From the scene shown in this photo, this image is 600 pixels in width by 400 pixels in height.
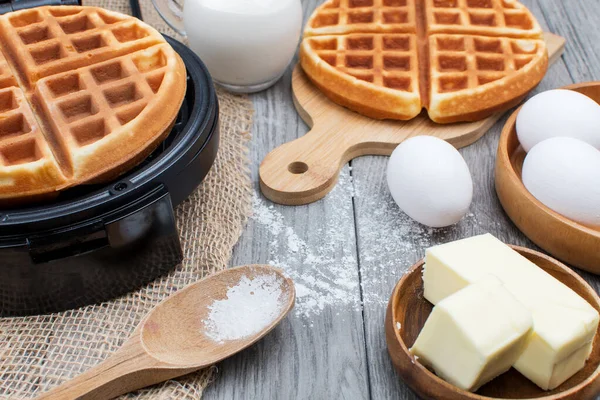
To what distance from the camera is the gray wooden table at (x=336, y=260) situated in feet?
3.95

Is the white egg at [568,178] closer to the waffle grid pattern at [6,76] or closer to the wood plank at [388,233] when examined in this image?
the wood plank at [388,233]

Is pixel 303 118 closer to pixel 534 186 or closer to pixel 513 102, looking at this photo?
pixel 513 102

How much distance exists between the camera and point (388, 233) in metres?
1.48

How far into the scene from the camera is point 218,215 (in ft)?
4.90

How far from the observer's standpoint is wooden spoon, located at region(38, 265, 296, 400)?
1.10 metres

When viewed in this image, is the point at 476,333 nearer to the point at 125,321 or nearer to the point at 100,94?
the point at 125,321

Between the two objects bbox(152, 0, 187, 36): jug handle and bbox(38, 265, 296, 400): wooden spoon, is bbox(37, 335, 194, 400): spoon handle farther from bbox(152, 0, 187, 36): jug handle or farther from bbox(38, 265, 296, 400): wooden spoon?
bbox(152, 0, 187, 36): jug handle

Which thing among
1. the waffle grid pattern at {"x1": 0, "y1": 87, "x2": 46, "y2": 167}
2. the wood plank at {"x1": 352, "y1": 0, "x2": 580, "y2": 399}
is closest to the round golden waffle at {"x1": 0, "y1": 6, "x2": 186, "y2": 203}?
the waffle grid pattern at {"x1": 0, "y1": 87, "x2": 46, "y2": 167}

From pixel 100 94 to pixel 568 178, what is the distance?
35.4 inches

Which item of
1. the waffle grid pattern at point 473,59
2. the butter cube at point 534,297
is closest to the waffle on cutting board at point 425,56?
the waffle grid pattern at point 473,59

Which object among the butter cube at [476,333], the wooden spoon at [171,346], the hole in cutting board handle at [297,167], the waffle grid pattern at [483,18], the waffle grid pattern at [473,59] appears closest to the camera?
the butter cube at [476,333]

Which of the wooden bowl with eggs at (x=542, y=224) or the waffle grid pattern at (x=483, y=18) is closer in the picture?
the wooden bowl with eggs at (x=542, y=224)

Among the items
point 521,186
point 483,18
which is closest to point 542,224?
point 521,186

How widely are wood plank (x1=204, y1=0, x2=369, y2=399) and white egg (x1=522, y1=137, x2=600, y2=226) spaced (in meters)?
0.39
